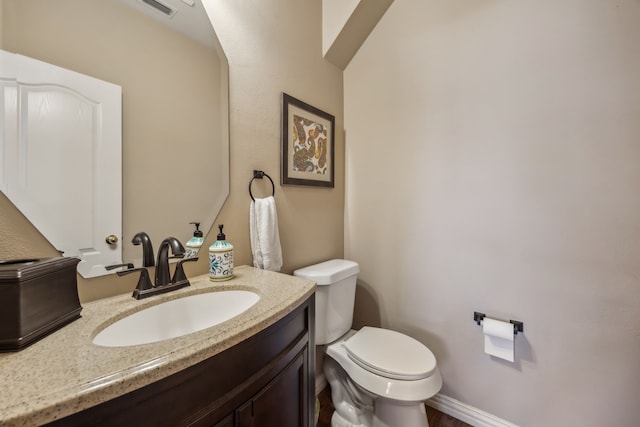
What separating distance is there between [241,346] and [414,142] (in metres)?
1.45

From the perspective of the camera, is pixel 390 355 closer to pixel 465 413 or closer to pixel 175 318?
pixel 465 413

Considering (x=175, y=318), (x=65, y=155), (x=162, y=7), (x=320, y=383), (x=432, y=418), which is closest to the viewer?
(x=65, y=155)

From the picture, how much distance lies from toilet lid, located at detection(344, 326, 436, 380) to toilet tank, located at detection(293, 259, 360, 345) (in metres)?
0.10

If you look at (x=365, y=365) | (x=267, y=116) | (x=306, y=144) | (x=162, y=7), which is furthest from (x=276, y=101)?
(x=365, y=365)

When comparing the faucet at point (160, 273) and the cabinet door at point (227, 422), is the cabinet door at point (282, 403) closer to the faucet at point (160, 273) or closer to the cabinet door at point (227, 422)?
the cabinet door at point (227, 422)

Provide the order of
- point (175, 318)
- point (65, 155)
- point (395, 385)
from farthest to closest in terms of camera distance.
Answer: point (395, 385)
point (175, 318)
point (65, 155)

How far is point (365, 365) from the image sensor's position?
1182mm

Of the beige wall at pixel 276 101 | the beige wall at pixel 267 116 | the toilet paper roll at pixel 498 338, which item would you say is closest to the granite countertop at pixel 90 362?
the beige wall at pixel 267 116

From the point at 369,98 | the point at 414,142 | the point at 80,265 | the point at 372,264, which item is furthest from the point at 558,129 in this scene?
the point at 80,265

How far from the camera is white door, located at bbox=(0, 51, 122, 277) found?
0.64m

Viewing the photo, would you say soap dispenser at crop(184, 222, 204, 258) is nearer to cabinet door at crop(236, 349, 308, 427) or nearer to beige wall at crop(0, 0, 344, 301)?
beige wall at crop(0, 0, 344, 301)

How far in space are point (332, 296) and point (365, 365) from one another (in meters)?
0.36

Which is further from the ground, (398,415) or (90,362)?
(90,362)

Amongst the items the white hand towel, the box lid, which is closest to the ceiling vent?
the white hand towel
